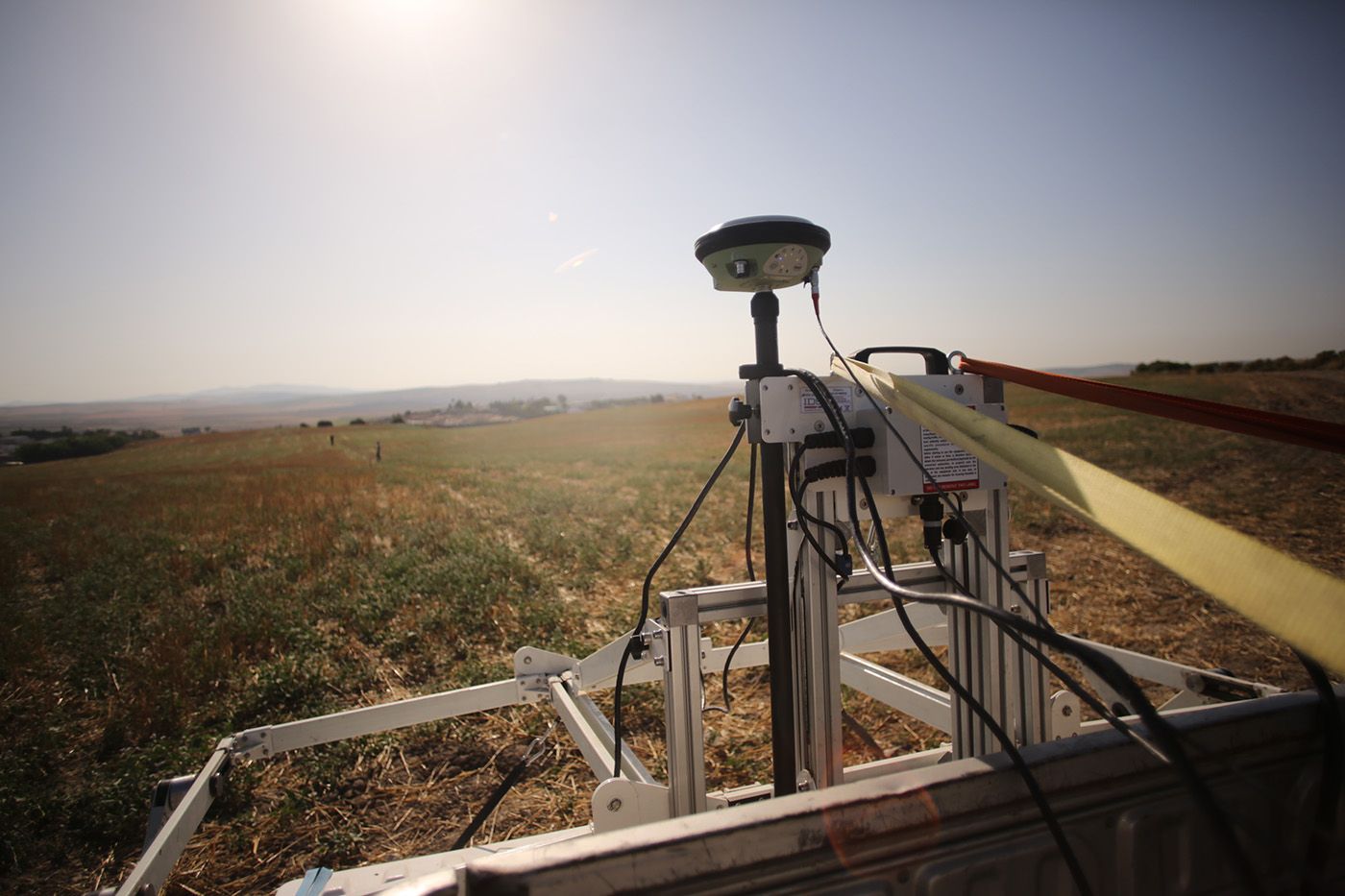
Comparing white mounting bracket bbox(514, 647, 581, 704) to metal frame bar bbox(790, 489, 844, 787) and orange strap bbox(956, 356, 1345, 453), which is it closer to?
metal frame bar bbox(790, 489, 844, 787)

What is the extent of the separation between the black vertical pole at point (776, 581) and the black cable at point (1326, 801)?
120cm

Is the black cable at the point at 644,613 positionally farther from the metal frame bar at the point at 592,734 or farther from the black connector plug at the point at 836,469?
the black connector plug at the point at 836,469

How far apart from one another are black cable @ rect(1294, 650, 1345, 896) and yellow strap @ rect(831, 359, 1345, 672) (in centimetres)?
60

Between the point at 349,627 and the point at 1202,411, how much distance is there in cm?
676

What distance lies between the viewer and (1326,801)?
1.26m

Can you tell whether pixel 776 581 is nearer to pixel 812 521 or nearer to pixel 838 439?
pixel 812 521

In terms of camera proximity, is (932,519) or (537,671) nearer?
(932,519)

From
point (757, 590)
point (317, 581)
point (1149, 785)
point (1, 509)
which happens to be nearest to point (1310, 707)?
point (1149, 785)

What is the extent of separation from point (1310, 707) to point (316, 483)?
1820 cm

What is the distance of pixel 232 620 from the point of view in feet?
20.0

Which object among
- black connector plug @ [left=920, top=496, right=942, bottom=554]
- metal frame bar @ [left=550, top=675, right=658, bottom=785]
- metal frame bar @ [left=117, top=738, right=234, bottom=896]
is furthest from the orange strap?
metal frame bar @ [left=117, top=738, right=234, bottom=896]

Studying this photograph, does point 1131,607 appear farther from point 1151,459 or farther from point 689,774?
point 1151,459

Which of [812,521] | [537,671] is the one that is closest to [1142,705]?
[812,521]

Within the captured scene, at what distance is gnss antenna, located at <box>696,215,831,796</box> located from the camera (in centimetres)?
194
